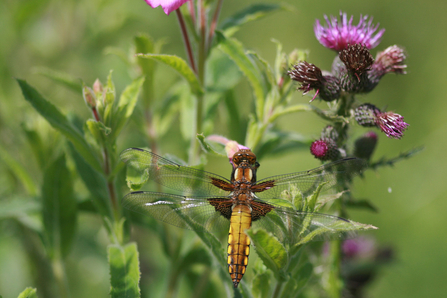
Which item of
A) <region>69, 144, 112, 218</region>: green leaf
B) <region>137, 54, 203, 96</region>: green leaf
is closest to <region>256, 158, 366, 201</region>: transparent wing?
<region>137, 54, 203, 96</region>: green leaf

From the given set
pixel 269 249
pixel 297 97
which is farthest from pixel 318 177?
pixel 297 97

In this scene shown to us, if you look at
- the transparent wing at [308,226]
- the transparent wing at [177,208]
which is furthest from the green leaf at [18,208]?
the transparent wing at [308,226]

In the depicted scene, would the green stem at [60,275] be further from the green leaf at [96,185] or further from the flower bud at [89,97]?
the flower bud at [89,97]

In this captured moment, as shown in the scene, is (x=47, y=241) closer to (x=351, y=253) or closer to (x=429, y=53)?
(x=351, y=253)

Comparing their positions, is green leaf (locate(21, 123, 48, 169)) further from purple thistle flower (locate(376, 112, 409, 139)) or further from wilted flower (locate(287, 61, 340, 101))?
purple thistle flower (locate(376, 112, 409, 139))

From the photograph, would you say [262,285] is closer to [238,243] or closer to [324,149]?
[238,243]

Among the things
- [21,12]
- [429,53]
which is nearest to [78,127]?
[21,12]
